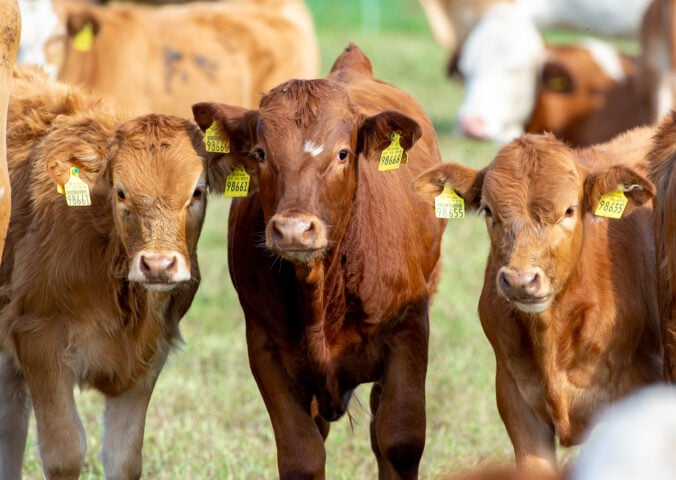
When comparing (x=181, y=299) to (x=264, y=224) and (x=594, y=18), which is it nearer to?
(x=264, y=224)

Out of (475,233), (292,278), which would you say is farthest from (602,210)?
(475,233)

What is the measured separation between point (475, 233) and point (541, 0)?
9026 mm

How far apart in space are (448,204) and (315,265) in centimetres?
62

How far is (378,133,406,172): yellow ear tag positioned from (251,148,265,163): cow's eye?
0.53m

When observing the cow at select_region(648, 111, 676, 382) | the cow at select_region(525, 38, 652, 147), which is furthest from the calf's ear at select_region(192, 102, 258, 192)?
the cow at select_region(525, 38, 652, 147)

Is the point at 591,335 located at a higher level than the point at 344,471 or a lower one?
higher

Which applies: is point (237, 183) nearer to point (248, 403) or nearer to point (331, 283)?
point (331, 283)

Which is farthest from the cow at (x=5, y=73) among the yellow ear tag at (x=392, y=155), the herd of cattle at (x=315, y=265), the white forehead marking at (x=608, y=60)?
the white forehead marking at (x=608, y=60)

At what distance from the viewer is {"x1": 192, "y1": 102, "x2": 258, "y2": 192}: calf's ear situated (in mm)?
5520

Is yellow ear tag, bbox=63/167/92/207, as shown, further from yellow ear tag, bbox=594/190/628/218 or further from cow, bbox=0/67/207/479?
yellow ear tag, bbox=594/190/628/218

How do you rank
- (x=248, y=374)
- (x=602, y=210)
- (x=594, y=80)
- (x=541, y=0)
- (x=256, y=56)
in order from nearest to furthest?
(x=602, y=210), (x=248, y=374), (x=256, y=56), (x=594, y=80), (x=541, y=0)

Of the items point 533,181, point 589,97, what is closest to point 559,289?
point 533,181

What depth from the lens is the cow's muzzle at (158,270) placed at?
5.07 meters

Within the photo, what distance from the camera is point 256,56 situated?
13.4 m
